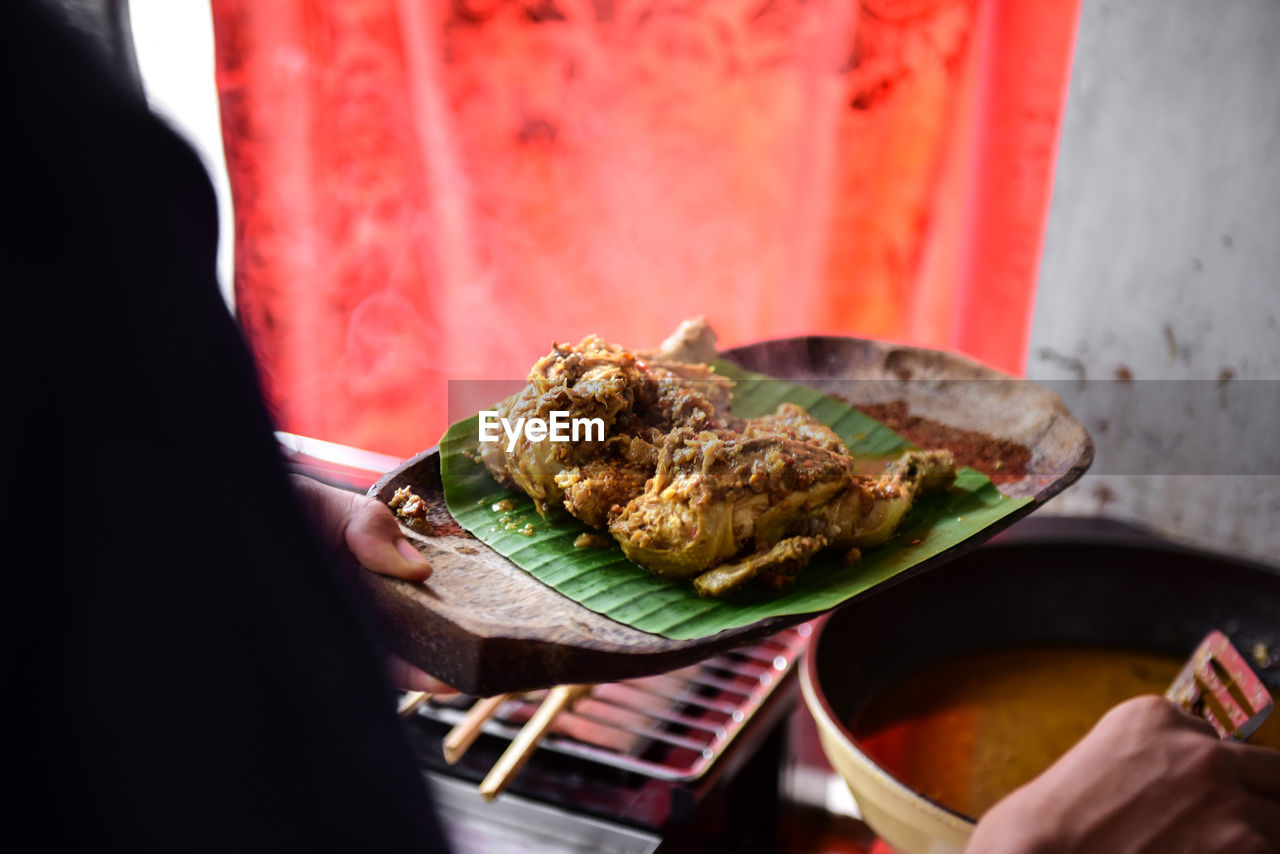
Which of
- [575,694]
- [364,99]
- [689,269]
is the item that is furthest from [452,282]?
[575,694]

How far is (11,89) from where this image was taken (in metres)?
0.44

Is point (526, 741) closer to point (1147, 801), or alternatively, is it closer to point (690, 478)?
point (690, 478)

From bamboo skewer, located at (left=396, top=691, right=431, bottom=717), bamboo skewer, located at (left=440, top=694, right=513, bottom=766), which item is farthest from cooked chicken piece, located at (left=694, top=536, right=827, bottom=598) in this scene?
bamboo skewer, located at (left=396, top=691, right=431, bottom=717)

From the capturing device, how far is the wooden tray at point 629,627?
1.04 meters

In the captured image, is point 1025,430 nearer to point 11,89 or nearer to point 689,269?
point 689,269

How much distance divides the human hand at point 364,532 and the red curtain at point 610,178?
176 centimetres

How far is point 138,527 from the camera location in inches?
19.7

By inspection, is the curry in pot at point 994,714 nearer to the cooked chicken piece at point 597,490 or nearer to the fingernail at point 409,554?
the cooked chicken piece at point 597,490

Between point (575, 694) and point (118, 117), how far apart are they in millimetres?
1525

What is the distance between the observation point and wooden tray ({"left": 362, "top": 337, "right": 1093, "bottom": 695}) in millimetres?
1039

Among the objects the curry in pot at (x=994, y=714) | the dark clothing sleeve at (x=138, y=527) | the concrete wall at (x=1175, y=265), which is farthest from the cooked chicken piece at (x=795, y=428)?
the concrete wall at (x=1175, y=265)

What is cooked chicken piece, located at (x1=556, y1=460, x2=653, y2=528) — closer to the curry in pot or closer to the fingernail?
the fingernail

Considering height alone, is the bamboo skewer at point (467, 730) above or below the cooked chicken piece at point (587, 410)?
below

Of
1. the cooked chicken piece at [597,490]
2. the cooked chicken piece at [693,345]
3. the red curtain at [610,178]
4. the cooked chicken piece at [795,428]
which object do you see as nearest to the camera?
the cooked chicken piece at [597,490]
